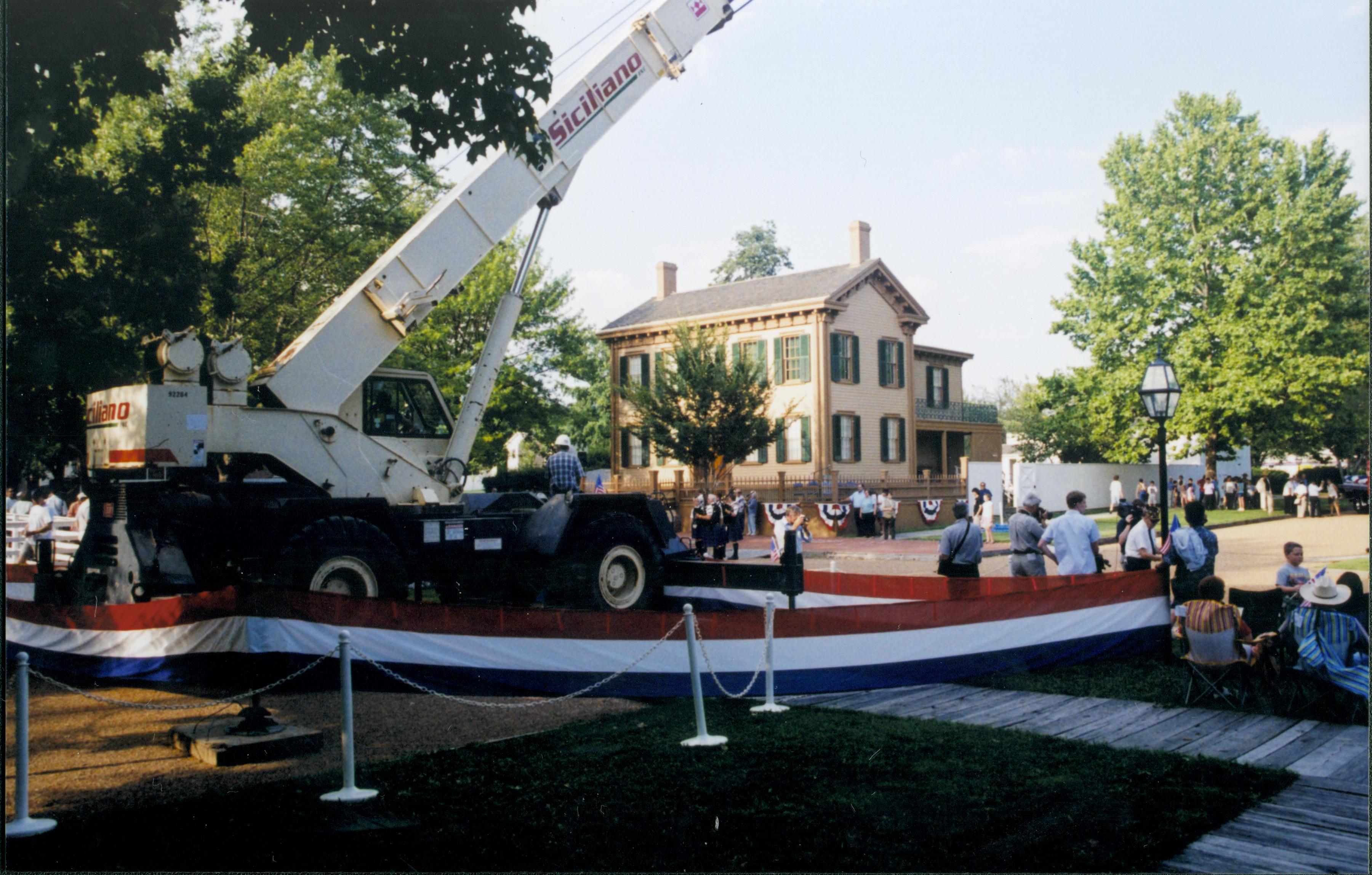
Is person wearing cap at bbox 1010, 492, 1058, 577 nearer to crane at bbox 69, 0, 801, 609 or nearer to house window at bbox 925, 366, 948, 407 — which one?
house window at bbox 925, 366, 948, 407

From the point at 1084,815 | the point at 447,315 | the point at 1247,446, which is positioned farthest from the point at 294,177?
the point at 1247,446

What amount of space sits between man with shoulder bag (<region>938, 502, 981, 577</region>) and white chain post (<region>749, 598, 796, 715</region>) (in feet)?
10.8

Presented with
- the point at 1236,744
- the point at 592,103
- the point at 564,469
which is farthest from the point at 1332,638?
the point at 592,103

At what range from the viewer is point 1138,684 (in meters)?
7.25

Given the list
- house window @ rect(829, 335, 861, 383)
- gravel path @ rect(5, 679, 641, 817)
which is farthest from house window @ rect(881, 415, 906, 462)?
gravel path @ rect(5, 679, 641, 817)

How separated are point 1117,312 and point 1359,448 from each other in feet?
7.25

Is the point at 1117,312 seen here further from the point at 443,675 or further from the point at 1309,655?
the point at 443,675

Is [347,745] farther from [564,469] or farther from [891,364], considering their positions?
[891,364]

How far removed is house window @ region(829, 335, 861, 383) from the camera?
34.8ft

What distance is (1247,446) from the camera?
22.9ft

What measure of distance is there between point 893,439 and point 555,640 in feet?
24.9

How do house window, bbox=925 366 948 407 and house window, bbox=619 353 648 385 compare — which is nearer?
house window, bbox=925 366 948 407

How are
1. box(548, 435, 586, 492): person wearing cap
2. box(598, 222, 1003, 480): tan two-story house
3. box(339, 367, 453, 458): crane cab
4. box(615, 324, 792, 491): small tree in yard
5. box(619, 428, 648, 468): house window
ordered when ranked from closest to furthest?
box(598, 222, 1003, 480): tan two-story house
box(339, 367, 453, 458): crane cab
box(548, 435, 586, 492): person wearing cap
box(619, 428, 648, 468): house window
box(615, 324, 792, 491): small tree in yard

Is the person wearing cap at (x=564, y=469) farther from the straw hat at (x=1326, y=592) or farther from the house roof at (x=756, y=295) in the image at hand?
the straw hat at (x=1326, y=592)
